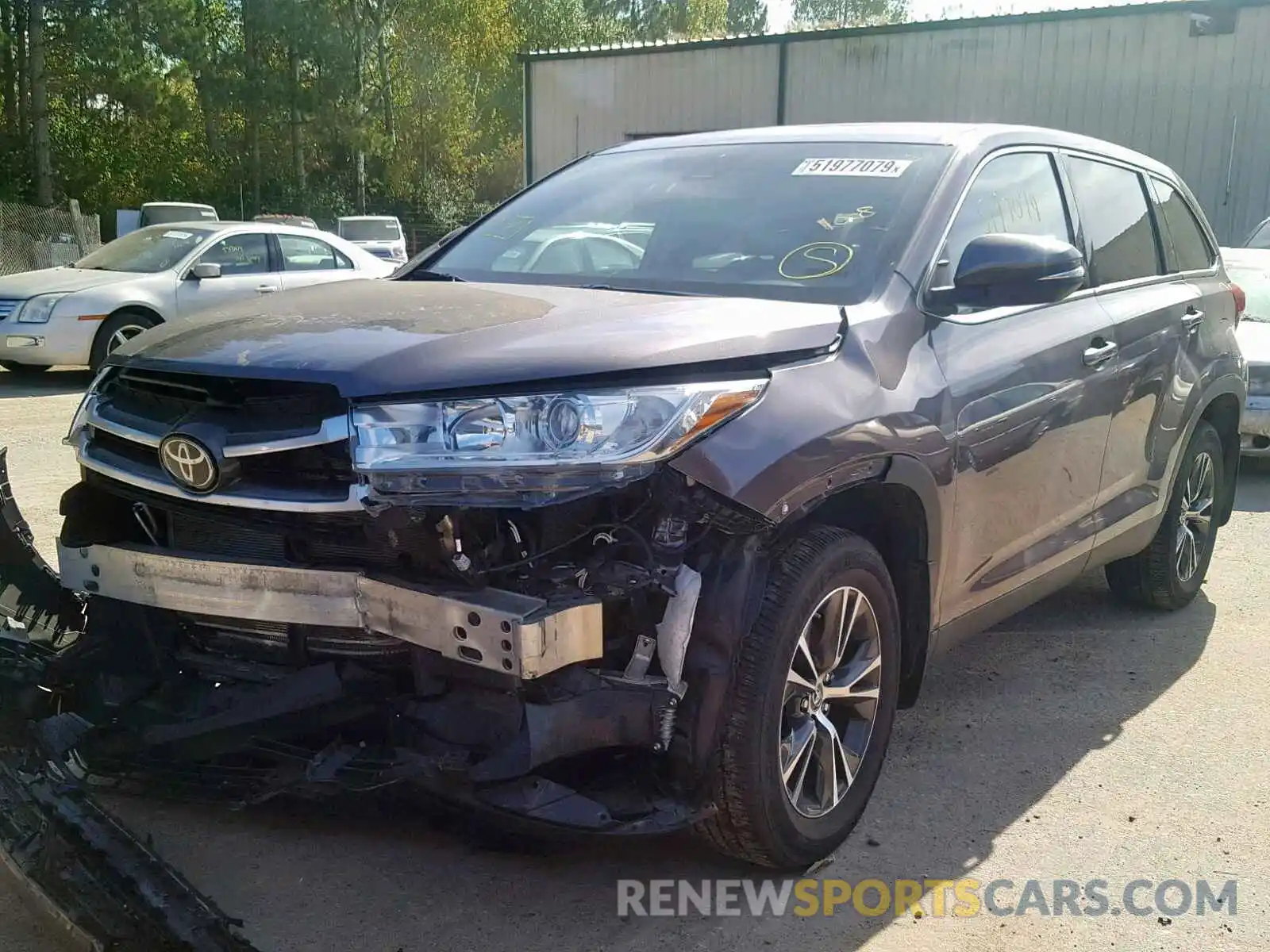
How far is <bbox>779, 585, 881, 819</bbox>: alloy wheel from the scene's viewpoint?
9.78ft

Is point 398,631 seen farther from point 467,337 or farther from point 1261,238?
point 1261,238

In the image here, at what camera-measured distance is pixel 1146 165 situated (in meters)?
5.03

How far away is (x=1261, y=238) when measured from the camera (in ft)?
41.2

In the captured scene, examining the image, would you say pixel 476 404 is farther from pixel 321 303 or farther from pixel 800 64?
pixel 800 64

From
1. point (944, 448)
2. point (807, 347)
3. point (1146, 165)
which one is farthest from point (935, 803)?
point (1146, 165)

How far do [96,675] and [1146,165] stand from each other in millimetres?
4344

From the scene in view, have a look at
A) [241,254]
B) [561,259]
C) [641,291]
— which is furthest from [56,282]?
[641,291]

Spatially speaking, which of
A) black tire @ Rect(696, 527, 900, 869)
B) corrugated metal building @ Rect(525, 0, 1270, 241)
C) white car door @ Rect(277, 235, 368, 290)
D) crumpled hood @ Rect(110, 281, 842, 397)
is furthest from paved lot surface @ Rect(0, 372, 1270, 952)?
corrugated metal building @ Rect(525, 0, 1270, 241)

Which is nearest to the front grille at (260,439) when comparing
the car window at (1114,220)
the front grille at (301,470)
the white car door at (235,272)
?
the front grille at (301,470)

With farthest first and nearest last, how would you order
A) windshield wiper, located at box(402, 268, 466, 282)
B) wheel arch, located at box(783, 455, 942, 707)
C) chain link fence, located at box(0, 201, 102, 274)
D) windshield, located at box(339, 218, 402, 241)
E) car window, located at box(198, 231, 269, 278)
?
windshield, located at box(339, 218, 402, 241) → chain link fence, located at box(0, 201, 102, 274) → car window, located at box(198, 231, 269, 278) → windshield wiper, located at box(402, 268, 466, 282) → wheel arch, located at box(783, 455, 942, 707)

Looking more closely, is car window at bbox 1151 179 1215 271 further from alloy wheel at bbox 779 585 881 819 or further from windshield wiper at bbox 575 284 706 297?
alloy wheel at bbox 779 585 881 819

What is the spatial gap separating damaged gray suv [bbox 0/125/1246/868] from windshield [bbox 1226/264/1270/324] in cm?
639

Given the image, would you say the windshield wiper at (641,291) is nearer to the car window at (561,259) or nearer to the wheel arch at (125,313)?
the car window at (561,259)

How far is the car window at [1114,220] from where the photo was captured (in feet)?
14.3
